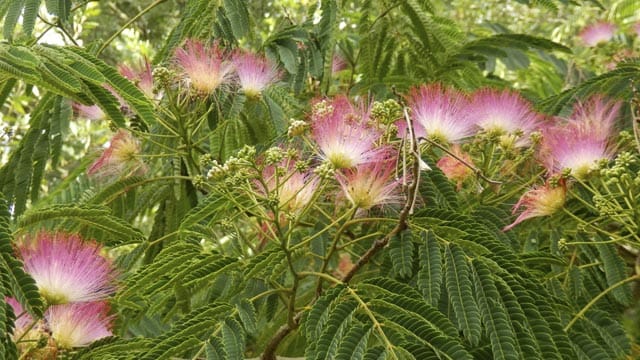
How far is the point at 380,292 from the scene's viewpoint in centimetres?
151

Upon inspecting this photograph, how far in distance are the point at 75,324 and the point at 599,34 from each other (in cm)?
304

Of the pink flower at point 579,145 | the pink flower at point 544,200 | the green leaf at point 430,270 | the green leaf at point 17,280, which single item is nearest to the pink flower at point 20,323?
the green leaf at point 17,280

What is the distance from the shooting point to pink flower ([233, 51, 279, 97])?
2.38m

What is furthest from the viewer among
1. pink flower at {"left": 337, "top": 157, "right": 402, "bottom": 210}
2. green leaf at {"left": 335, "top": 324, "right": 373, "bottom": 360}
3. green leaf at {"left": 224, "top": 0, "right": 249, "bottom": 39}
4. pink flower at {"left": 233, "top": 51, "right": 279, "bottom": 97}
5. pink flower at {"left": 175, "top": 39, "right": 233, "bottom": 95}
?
green leaf at {"left": 224, "top": 0, "right": 249, "bottom": 39}

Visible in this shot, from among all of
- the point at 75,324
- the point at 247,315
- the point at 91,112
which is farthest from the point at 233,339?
the point at 91,112

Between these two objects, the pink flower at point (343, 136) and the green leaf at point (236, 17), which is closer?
the pink flower at point (343, 136)

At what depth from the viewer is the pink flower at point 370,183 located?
65.1 inches

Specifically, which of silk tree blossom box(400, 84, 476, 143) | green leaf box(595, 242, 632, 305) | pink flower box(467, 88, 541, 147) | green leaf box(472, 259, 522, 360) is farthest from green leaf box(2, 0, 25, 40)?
green leaf box(595, 242, 632, 305)

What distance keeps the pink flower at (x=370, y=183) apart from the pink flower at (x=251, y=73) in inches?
30.2

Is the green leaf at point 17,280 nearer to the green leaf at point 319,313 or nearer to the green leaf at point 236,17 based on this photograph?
the green leaf at point 319,313

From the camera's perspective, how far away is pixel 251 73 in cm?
241

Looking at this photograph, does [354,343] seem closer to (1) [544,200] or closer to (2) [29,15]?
(1) [544,200]

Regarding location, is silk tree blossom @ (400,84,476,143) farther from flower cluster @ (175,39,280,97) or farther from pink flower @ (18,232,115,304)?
pink flower @ (18,232,115,304)

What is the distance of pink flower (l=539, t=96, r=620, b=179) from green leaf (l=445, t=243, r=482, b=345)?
0.44 meters
